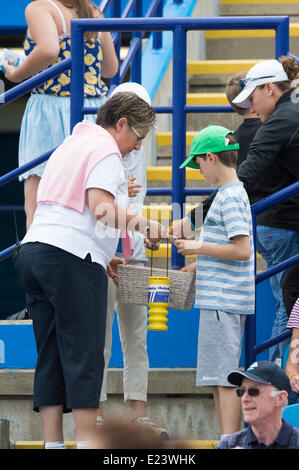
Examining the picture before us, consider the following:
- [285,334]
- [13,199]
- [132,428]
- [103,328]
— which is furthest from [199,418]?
[13,199]

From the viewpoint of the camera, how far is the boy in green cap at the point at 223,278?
4023 millimetres

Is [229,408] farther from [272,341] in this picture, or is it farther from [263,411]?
[263,411]

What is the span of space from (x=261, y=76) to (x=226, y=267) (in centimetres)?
100

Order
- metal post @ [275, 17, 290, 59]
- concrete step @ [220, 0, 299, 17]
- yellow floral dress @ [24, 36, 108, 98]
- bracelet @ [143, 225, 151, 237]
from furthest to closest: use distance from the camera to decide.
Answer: concrete step @ [220, 0, 299, 17] < yellow floral dress @ [24, 36, 108, 98] < metal post @ [275, 17, 290, 59] < bracelet @ [143, 225, 151, 237]

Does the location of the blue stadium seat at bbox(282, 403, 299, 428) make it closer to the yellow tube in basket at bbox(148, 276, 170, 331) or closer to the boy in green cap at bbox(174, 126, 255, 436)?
the boy in green cap at bbox(174, 126, 255, 436)

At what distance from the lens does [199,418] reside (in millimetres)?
4766

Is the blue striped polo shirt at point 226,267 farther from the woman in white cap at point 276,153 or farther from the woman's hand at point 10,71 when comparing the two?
the woman's hand at point 10,71

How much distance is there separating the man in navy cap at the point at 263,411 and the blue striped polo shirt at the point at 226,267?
0.67 metres

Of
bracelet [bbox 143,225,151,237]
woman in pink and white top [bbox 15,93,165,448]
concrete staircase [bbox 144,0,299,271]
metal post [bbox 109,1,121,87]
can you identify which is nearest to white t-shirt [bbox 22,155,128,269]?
woman in pink and white top [bbox 15,93,165,448]

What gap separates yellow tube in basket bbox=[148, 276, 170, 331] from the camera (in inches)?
162

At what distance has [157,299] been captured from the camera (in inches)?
162

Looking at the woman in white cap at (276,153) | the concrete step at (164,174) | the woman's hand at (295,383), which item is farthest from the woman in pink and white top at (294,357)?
the concrete step at (164,174)

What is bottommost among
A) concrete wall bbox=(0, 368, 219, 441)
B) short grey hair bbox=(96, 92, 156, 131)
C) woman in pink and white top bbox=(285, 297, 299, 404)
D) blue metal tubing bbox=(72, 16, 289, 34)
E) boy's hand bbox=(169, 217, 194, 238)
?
concrete wall bbox=(0, 368, 219, 441)

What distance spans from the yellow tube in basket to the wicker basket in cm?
4
